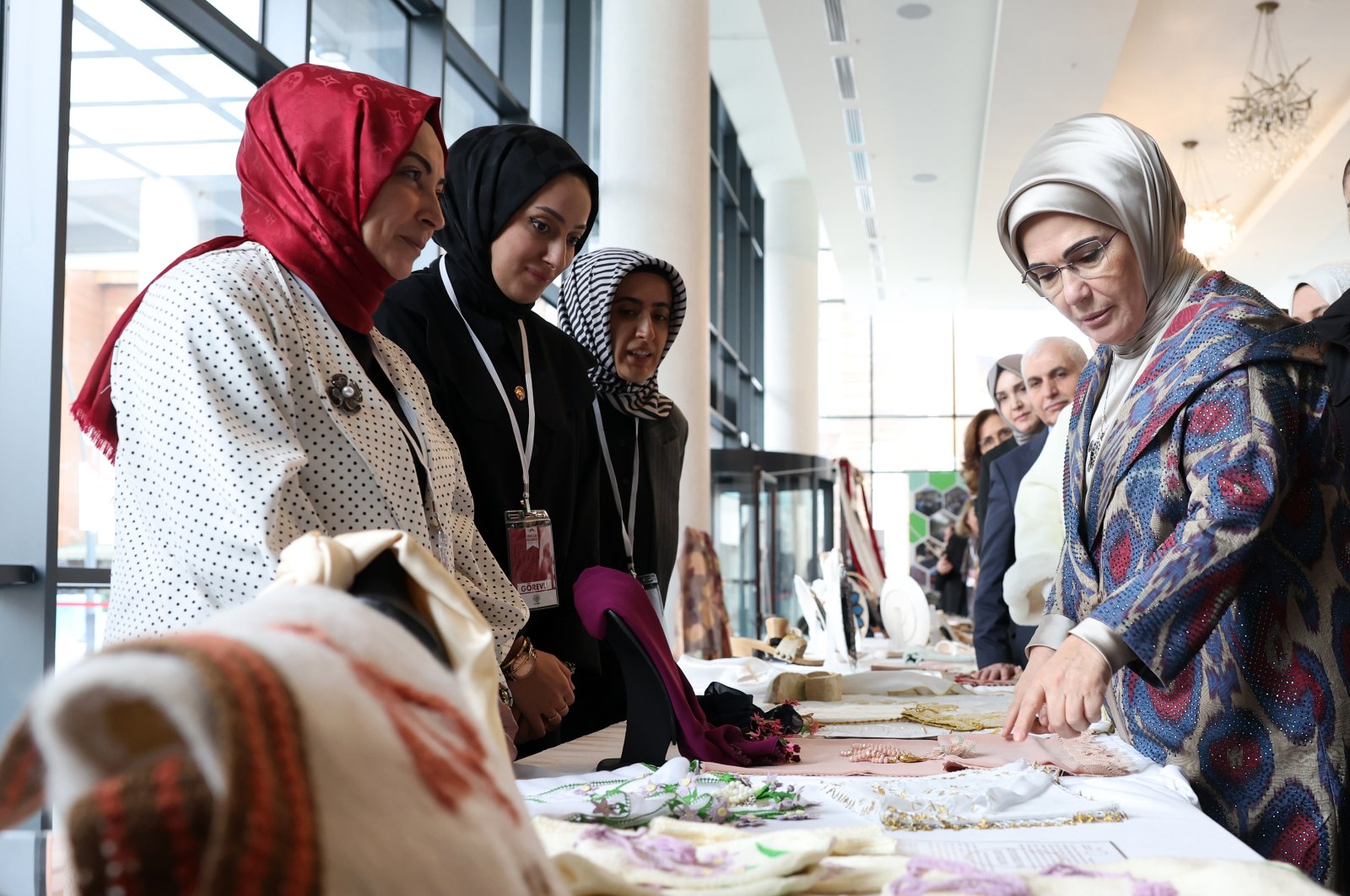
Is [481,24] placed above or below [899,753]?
above

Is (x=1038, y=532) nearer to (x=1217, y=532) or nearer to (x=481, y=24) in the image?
(x=1217, y=532)

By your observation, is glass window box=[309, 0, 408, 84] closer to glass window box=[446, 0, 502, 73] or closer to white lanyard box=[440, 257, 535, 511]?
glass window box=[446, 0, 502, 73]

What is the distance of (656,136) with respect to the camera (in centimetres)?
602

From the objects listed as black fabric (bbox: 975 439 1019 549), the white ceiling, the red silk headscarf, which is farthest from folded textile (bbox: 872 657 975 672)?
the white ceiling

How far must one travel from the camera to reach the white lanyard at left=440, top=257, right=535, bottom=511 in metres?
2.12

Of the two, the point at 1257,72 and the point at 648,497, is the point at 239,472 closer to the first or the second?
the point at 648,497

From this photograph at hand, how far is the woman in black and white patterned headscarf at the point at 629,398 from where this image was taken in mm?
2568

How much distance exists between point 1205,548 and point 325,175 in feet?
4.13

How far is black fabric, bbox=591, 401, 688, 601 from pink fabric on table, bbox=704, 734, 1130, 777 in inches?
29.9

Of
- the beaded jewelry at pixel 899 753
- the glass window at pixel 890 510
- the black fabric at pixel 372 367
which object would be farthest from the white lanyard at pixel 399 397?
the glass window at pixel 890 510

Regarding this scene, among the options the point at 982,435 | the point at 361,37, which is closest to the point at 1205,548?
the point at 361,37

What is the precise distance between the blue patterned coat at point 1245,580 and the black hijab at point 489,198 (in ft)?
3.84

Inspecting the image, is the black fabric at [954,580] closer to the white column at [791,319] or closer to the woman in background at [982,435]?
the woman in background at [982,435]

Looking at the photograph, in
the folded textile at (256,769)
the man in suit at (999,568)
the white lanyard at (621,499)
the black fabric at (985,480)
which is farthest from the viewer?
the black fabric at (985,480)
